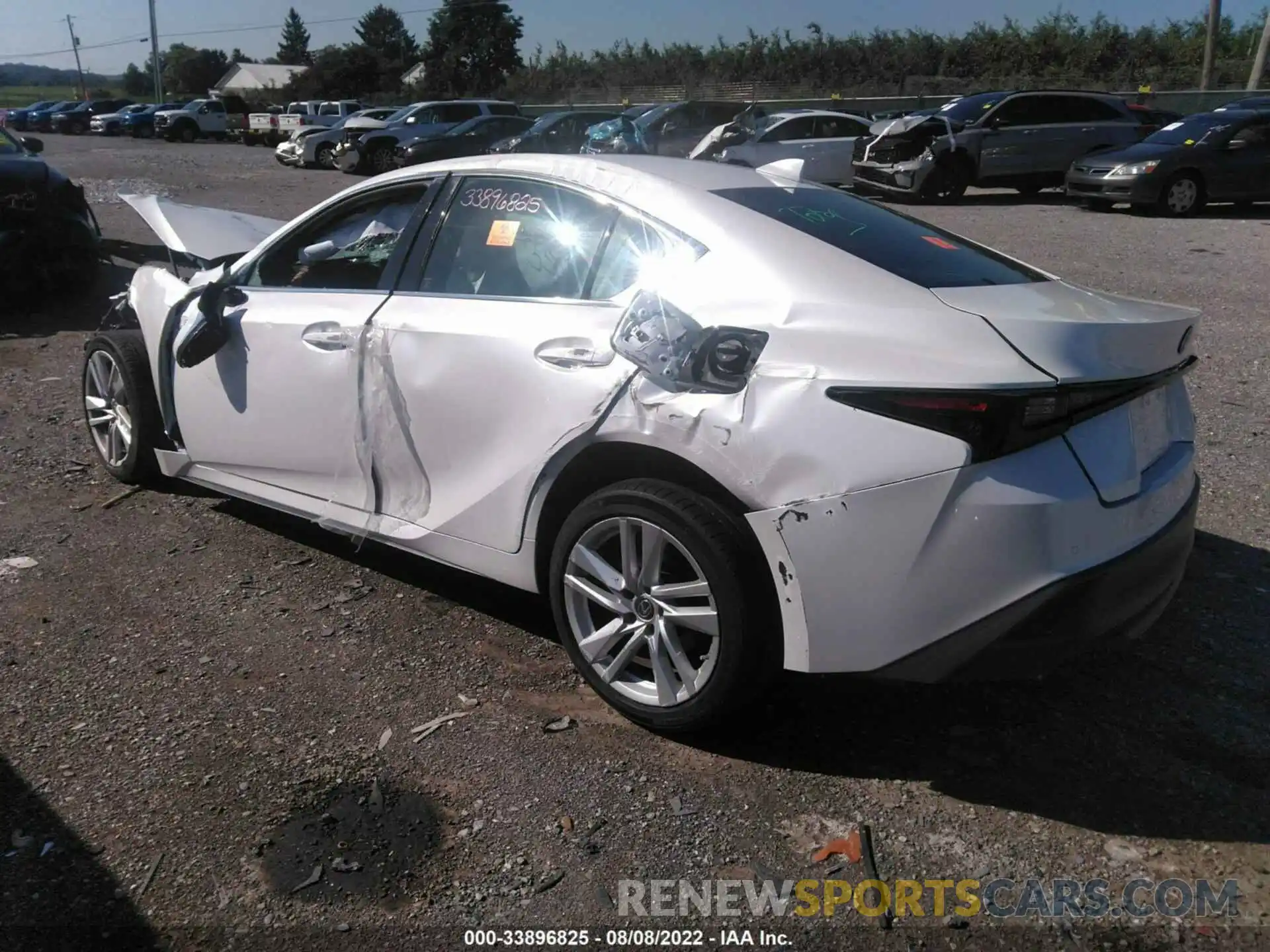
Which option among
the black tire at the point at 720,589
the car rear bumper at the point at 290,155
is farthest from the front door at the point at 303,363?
the car rear bumper at the point at 290,155

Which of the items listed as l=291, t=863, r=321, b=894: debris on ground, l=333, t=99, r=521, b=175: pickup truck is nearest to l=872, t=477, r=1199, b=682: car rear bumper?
l=291, t=863, r=321, b=894: debris on ground

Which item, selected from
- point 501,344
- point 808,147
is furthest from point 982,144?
point 501,344

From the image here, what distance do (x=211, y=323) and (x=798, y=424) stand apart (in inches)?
104

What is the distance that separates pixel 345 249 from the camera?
4.30 m

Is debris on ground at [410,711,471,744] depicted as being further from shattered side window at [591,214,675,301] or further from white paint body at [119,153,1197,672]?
shattered side window at [591,214,675,301]

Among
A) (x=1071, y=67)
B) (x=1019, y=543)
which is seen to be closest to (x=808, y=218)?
(x=1019, y=543)

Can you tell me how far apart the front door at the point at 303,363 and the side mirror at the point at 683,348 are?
1.16m

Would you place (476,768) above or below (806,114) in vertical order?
below

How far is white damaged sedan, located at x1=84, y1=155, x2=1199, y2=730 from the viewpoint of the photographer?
2.59 m

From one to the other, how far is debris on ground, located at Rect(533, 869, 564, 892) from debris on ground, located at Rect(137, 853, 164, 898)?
923 millimetres

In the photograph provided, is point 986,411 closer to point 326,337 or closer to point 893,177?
point 326,337

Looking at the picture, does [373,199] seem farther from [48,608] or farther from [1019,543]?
[1019,543]

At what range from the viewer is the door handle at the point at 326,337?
3.78m

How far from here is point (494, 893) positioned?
Result: 8.34ft
